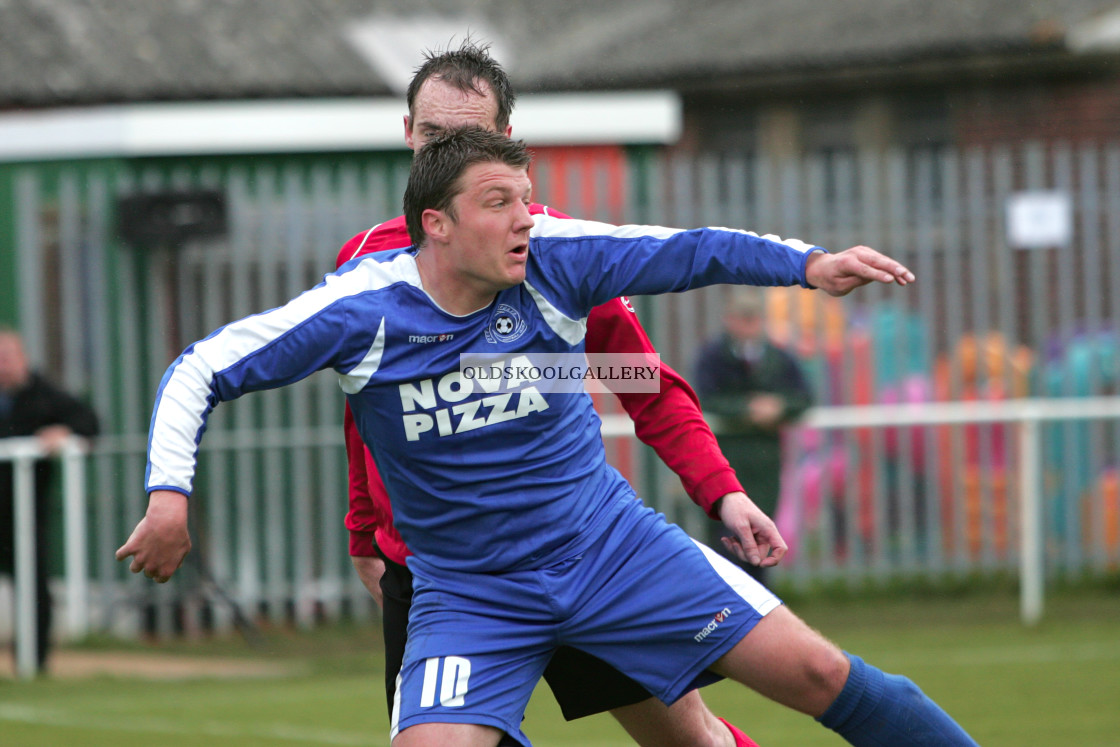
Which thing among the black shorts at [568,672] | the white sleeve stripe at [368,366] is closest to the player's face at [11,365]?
the black shorts at [568,672]

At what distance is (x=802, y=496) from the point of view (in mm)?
11016

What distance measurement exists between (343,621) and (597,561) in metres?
7.22

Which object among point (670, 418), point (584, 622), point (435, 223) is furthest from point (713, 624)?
point (435, 223)

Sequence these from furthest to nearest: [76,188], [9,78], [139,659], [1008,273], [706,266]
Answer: [9,78]
[1008,273]
[76,188]
[139,659]
[706,266]

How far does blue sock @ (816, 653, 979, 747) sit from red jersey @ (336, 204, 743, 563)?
2.05 ft

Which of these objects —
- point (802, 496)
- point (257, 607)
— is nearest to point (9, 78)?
point (257, 607)

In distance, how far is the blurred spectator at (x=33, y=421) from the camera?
9547mm

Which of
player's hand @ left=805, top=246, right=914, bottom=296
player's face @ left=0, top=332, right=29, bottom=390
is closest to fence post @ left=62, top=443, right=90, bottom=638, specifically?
player's face @ left=0, top=332, right=29, bottom=390

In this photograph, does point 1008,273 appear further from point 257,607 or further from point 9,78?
point 9,78

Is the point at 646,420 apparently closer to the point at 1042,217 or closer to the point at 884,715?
the point at 884,715

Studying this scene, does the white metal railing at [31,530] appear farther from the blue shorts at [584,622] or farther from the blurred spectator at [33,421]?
the blue shorts at [584,622]

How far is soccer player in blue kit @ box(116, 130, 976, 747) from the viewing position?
382 centimetres

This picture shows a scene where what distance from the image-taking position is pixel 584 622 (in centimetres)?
397

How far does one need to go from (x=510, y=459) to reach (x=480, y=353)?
277mm
